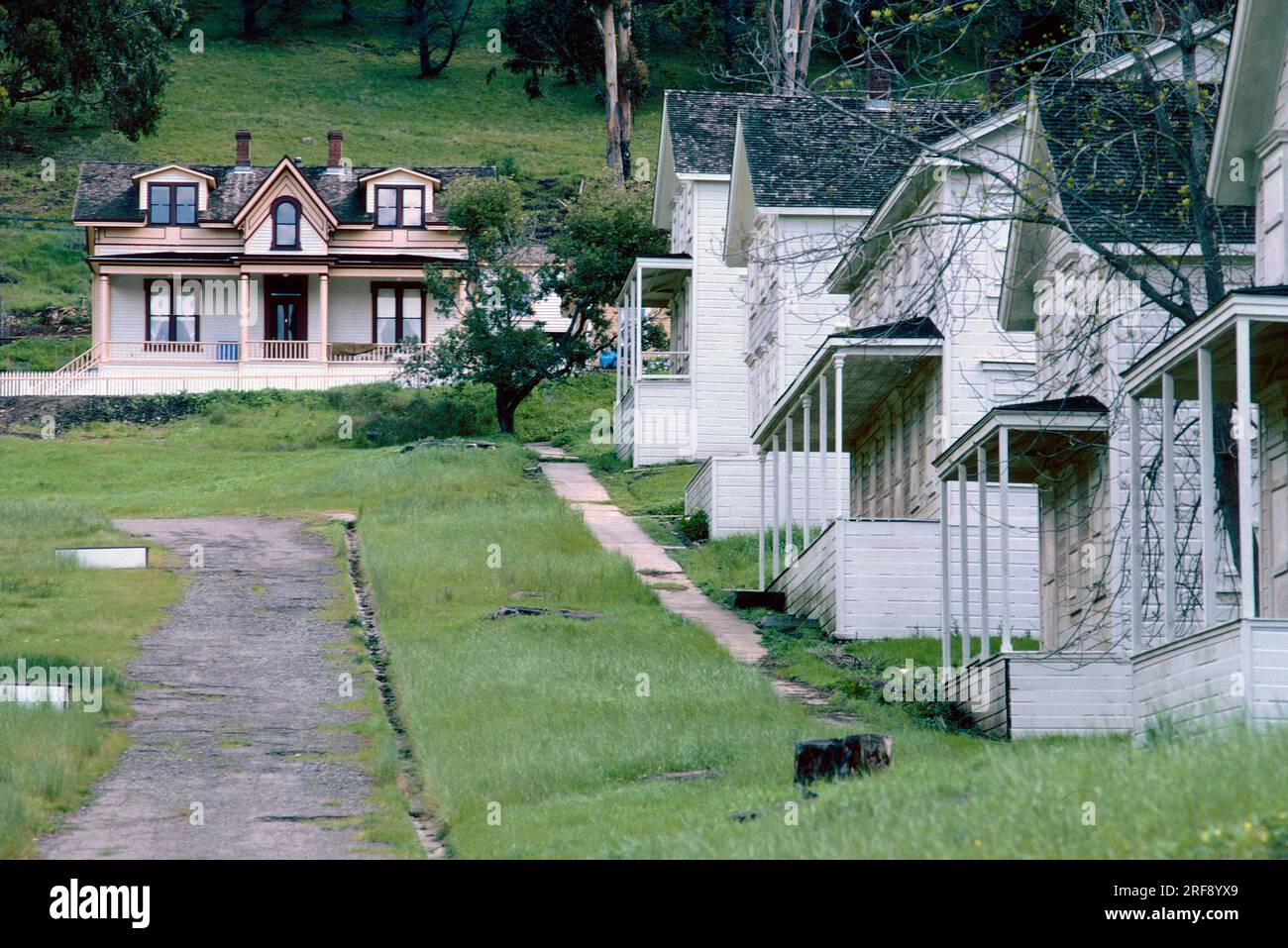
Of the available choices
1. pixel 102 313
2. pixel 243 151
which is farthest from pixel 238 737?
pixel 243 151

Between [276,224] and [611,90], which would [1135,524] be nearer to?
[276,224]

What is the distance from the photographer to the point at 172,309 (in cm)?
5897

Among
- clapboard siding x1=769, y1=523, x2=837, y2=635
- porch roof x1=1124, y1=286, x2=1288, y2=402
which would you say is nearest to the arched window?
clapboard siding x1=769, y1=523, x2=837, y2=635

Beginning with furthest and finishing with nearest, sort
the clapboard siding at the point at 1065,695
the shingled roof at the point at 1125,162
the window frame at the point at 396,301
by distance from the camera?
1. the window frame at the point at 396,301
2. the shingled roof at the point at 1125,162
3. the clapboard siding at the point at 1065,695

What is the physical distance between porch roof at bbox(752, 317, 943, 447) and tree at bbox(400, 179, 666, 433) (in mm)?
18667

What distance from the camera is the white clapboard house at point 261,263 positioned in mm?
57625

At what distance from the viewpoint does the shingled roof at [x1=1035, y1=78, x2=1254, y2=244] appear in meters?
19.9

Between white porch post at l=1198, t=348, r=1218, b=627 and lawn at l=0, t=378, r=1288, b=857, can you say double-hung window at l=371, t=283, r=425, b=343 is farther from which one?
white porch post at l=1198, t=348, r=1218, b=627

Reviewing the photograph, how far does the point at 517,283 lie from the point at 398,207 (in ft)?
52.5

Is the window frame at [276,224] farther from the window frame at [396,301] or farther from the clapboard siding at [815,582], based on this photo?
the clapboard siding at [815,582]

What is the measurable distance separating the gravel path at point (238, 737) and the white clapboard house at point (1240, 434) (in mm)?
6245

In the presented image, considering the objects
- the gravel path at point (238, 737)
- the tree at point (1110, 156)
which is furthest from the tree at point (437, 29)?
the tree at point (1110, 156)

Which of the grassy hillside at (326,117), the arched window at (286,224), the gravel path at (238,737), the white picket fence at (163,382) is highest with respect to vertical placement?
the grassy hillside at (326,117)
